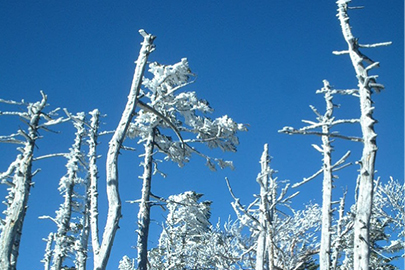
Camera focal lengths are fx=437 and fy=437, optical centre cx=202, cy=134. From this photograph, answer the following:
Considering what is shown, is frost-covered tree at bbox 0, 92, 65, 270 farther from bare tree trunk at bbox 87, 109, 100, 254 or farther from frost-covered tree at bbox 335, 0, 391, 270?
frost-covered tree at bbox 335, 0, 391, 270

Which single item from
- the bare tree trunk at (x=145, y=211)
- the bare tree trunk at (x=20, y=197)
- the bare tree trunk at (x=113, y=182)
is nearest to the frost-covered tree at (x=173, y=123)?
the bare tree trunk at (x=145, y=211)

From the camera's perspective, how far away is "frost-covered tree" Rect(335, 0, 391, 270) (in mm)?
6113

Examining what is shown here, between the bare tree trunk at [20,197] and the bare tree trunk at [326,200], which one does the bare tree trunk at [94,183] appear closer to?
the bare tree trunk at [20,197]

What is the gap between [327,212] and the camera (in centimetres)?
1349

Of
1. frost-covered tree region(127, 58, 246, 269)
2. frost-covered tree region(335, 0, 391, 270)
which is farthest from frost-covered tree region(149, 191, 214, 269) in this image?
frost-covered tree region(335, 0, 391, 270)

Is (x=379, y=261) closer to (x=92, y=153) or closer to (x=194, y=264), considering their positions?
(x=194, y=264)

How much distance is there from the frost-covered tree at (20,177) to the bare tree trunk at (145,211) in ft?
12.9

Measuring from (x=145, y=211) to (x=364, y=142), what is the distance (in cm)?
984

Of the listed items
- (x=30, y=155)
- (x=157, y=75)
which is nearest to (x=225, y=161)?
(x=157, y=75)

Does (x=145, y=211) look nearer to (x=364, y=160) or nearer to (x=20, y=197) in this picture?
(x=20, y=197)

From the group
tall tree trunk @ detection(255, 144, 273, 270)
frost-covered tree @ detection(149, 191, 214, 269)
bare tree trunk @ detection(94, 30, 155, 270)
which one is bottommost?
bare tree trunk @ detection(94, 30, 155, 270)

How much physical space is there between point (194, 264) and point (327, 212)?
1169cm

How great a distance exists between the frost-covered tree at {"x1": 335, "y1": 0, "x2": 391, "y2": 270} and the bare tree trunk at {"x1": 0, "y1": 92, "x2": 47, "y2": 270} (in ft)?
25.1

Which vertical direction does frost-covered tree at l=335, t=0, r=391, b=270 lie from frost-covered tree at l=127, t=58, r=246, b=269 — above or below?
below
